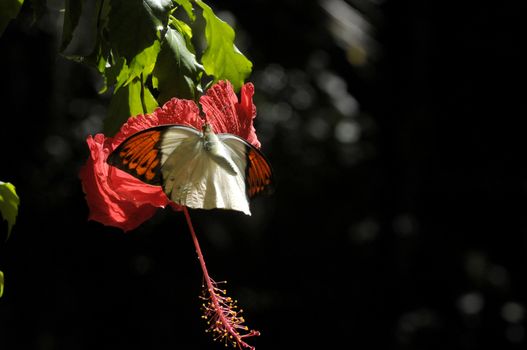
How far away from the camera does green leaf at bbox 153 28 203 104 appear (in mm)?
1118

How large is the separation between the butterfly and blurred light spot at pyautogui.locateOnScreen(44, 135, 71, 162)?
348 centimetres

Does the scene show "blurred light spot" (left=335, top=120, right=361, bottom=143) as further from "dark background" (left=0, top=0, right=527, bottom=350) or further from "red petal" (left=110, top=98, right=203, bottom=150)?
"red petal" (left=110, top=98, right=203, bottom=150)

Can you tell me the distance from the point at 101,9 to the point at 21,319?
3539 millimetres

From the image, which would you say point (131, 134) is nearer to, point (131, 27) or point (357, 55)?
point (131, 27)

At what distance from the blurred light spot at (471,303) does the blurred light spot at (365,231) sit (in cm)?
61

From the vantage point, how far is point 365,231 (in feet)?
16.8

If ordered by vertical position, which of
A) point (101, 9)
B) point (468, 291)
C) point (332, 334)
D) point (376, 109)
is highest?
point (101, 9)

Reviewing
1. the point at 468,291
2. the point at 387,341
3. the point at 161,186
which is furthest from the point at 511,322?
the point at 161,186

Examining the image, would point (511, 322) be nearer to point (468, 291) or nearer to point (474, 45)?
point (468, 291)

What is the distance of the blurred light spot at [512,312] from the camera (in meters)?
4.88

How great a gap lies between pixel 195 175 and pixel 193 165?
0.01 metres

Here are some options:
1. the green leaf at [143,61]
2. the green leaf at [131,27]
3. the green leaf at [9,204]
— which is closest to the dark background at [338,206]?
the green leaf at [9,204]

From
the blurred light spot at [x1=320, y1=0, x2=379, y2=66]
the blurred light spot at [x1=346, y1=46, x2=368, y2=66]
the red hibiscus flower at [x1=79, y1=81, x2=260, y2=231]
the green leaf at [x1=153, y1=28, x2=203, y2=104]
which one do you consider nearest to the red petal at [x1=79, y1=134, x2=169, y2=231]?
the red hibiscus flower at [x1=79, y1=81, x2=260, y2=231]

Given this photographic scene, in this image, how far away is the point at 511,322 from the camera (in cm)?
486
